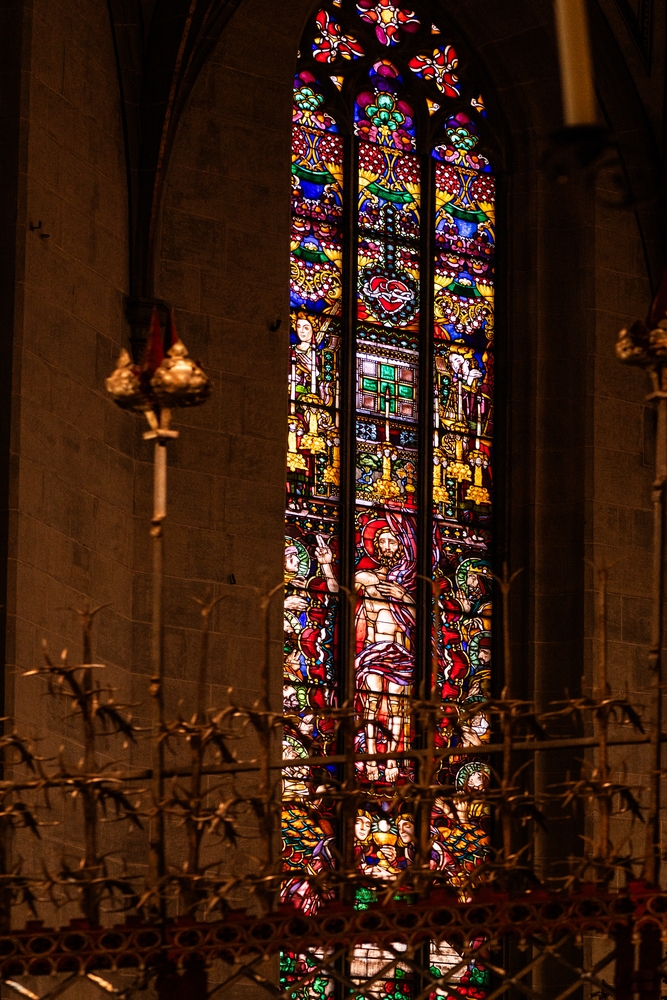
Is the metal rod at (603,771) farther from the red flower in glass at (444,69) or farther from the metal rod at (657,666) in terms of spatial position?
the red flower in glass at (444,69)

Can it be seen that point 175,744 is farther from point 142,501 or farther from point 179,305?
point 179,305

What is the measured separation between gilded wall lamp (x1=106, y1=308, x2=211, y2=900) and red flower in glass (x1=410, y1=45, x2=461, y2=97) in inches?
345

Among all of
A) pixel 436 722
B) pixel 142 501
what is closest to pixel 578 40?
pixel 436 722

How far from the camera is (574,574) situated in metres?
17.2

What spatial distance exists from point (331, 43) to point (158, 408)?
8613 millimetres

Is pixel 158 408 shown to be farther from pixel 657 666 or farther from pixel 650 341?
pixel 657 666

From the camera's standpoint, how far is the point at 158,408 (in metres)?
10.0

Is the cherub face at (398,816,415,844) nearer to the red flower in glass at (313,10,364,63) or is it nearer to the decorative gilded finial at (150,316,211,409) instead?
the red flower in glass at (313,10,364,63)

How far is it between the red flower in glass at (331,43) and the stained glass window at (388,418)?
0.02m

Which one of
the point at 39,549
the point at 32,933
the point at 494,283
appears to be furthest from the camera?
the point at 494,283

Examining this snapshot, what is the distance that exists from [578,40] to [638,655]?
37.1ft

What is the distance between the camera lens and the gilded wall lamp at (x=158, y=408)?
973 centimetres

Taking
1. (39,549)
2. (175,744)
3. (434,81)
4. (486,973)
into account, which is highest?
(434,81)

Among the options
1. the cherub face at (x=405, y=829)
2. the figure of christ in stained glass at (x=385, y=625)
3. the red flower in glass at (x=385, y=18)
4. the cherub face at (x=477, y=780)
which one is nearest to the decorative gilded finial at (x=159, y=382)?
the figure of christ in stained glass at (x=385, y=625)
